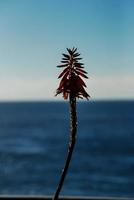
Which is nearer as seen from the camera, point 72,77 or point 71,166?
point 72,77

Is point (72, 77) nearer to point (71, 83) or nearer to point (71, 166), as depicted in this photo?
point (71, 83)

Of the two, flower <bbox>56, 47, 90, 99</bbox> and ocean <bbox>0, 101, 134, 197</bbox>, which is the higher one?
flower <bbox>56, 47, 90, 99</bbox>

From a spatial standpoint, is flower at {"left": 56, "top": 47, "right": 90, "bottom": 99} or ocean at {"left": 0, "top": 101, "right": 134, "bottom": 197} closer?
flower at {"left": 56, "top": 47, "right": 90, "bottom": 99}

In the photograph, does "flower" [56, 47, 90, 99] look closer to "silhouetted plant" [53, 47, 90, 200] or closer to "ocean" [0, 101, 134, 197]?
"silhouetted plant" [53, 47, 90, 200]

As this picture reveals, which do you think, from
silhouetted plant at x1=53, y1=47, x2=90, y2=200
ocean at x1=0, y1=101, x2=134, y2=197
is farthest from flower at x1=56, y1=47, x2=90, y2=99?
ocean at x1=0, y1=101, x2=134, y2=197

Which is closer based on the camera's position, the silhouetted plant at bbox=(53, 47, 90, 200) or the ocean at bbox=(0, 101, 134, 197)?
the silhouetted plant at bbox=(53, 47, 90, 200)

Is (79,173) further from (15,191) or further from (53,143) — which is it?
(53,143)

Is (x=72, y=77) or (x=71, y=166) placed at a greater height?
(x=72, y=77)

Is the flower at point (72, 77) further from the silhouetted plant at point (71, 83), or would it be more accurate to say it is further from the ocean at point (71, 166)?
the ocean at point (71, 166)

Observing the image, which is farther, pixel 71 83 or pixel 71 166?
pixel 71 166

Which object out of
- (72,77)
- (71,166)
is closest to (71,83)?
(72,77)
